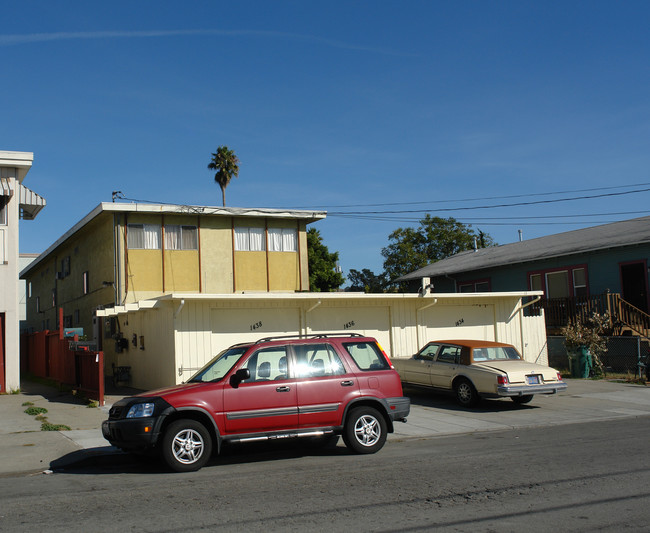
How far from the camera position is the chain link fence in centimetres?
2244

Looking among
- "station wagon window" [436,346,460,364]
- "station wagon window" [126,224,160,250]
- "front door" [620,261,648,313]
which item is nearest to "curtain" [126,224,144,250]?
"station wagon window" [126,224,160,250]

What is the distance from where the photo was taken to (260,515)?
6301 millimetres

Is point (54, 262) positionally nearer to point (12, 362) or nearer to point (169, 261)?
point (169, 261)

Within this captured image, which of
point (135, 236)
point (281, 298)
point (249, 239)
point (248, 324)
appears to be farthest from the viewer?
point (249, 239)

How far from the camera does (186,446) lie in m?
8.72

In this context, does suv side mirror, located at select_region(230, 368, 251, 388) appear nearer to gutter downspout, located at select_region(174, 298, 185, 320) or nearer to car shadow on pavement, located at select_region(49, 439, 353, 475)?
car shadow on pavement, located at select_region(49, 439, 353, 475)

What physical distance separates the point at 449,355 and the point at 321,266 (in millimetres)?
34223

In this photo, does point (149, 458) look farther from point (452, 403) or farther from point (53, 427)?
point (452, 403)

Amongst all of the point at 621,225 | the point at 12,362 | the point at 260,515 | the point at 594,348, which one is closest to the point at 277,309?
the point at 12,362

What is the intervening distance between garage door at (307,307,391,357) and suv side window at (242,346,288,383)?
9.19m

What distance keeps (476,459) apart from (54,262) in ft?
98.4

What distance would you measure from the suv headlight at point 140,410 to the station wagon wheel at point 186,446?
368 millimetres

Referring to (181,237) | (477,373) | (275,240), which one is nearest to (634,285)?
(477,373)

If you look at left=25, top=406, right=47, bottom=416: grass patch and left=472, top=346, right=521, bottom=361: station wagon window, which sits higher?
left=472, top=346, right=521, bottom=361: station wagon window
